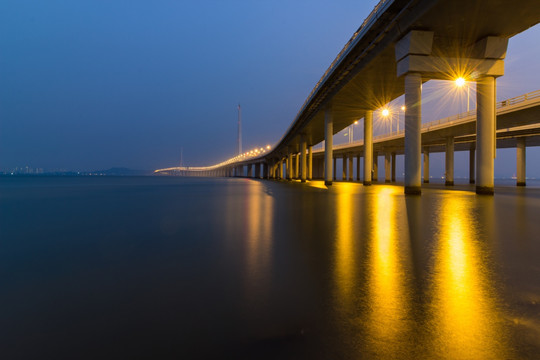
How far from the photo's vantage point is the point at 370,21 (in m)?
21.2

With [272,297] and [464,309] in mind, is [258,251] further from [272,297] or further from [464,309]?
[464,309]

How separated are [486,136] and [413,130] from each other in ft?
17.1

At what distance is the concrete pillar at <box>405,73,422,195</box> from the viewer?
21.8m

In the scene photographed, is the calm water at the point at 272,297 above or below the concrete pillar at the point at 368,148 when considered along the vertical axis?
below

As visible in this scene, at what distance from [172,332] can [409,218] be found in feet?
32.2

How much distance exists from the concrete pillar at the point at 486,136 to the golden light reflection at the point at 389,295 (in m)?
19.3

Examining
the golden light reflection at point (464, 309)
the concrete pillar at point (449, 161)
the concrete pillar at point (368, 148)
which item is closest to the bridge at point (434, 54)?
the concrete pillar at point (368, 148)

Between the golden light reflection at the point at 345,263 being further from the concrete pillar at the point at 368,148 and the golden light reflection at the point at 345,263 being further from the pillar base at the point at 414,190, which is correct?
the concrete pillar at the point at 368,148

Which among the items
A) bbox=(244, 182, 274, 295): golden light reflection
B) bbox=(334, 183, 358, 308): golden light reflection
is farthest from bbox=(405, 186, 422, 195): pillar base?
bbox=(244, 182, 274, 295): golden light reflection

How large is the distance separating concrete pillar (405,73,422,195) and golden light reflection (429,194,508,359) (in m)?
17.0

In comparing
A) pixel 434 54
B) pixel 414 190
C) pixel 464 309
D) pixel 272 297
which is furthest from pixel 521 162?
pixel 272 297

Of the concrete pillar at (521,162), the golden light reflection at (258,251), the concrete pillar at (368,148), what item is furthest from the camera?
the concrete pillar at (521,162)

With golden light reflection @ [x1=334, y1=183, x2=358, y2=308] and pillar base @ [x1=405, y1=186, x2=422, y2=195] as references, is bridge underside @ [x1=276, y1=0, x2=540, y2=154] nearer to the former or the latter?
pillar base @ [x1=405, y1=186, x2=422, y2=195]

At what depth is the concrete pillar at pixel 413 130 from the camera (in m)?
21.8
